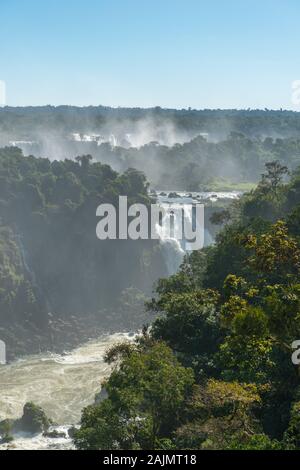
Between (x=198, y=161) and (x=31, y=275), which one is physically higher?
(x=198, y=161)

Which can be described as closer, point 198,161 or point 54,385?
point 54,385

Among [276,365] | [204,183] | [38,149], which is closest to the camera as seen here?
[276,365]

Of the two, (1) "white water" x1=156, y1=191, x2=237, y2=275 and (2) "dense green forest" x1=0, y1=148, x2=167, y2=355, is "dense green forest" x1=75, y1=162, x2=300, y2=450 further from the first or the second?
(1) "white water" x1=156, y1=191, x2=237, y2=275

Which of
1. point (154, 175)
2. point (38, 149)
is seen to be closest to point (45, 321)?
point (154, 175)

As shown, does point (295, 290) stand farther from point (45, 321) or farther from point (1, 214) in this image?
point (1, 214)

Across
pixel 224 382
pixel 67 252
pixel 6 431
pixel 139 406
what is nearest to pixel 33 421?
pixel 6 431

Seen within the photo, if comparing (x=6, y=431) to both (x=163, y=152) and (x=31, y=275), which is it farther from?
(x=163, y=152)
